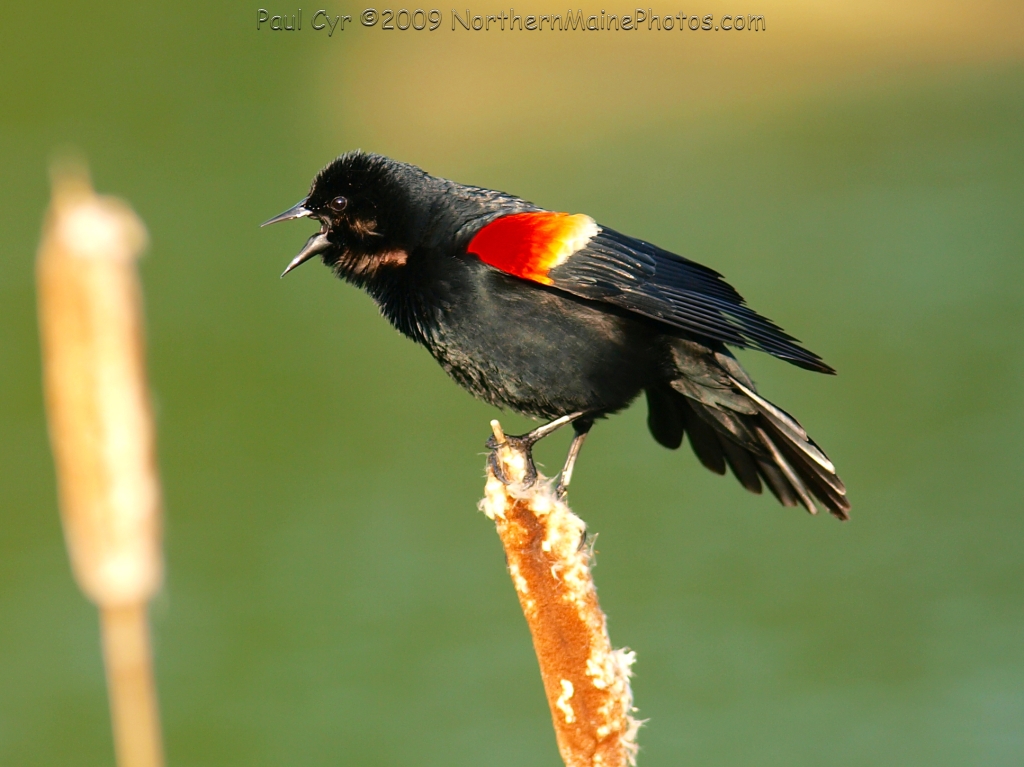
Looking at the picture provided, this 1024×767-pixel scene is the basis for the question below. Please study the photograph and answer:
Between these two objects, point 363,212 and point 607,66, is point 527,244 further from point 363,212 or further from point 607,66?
point 607,66

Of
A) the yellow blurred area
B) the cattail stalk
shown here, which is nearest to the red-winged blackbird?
the cattail stalk

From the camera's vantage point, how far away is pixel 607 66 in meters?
8.46

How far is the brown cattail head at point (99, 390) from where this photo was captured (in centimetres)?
72

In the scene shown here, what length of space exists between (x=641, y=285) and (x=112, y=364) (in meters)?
1.61

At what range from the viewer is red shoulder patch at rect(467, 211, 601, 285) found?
2.20 metres

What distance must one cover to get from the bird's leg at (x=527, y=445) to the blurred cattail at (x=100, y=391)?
105 centimetres

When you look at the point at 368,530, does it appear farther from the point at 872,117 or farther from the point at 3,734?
the point at 872,117

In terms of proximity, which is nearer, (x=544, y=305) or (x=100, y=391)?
(x=100, y=391)

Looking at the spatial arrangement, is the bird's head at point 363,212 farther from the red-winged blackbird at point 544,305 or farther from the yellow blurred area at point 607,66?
the yellow blurred area at point 607,66

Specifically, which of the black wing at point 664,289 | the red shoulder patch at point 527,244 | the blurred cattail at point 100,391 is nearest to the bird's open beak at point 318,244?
the red shoulder patch at point 527,244

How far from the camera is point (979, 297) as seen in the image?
583 centimetres

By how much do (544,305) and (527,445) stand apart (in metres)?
0.27

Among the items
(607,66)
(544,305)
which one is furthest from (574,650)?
(607,66)

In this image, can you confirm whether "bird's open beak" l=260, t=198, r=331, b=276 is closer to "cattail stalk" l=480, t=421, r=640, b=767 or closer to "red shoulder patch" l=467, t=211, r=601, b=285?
"red shoulder patch" l=467, t=211, r=601, b=285
